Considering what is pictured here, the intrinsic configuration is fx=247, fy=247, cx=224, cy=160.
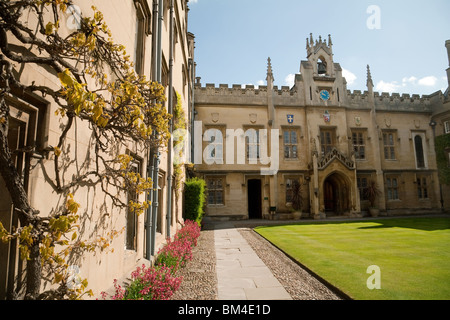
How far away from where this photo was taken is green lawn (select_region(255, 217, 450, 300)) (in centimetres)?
429

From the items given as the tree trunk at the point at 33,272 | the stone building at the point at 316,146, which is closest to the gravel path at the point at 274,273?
the tree trunk at the point at 33,272

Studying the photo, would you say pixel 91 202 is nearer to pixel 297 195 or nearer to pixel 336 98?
pixel 297 195

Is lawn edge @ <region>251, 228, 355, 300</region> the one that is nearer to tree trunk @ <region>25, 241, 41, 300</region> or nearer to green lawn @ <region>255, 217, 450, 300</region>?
green lawn @ <region>255, 217, 450, 300</region>

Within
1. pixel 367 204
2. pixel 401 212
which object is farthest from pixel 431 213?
pixel 367 204

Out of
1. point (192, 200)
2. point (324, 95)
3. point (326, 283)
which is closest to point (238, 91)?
point (324, 95)

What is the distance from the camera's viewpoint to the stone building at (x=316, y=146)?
62.7 ft

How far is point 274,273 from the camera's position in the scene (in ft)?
18.9

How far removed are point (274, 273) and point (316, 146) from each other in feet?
52.7

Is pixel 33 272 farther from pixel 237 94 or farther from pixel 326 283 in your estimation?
pixel 237 94

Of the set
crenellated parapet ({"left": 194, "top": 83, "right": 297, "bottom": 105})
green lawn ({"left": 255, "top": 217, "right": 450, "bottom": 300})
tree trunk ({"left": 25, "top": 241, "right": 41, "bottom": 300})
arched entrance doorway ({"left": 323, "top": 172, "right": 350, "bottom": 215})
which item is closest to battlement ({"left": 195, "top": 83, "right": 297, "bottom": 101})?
crenellated parapet ({"left": 194, "top": 83, "right": 297, "bottom": 105})

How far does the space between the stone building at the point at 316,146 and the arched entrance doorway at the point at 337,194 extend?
82 millimetres

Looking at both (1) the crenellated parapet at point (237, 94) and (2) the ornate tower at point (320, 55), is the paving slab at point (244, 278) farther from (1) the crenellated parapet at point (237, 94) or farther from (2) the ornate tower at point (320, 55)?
(2) the ornate tower at point (320, 55)

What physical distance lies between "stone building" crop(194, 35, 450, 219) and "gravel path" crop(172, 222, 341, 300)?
36.6ft
